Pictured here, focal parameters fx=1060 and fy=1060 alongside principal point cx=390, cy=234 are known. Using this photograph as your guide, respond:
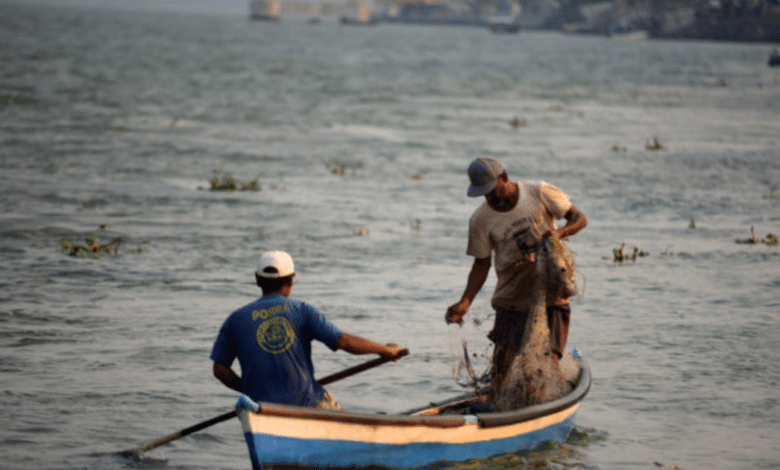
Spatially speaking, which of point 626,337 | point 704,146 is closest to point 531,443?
point 626,337

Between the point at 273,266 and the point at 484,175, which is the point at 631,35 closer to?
the point at 484,175

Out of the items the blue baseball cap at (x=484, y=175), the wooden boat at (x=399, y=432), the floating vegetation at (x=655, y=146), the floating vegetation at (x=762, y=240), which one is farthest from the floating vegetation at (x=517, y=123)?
the blue baseball cap at (x=484, y=175)

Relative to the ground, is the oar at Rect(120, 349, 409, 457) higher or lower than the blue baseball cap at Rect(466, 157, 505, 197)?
lower

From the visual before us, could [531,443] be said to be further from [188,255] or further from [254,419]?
[188,255]

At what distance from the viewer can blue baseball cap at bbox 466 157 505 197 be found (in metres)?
7.17

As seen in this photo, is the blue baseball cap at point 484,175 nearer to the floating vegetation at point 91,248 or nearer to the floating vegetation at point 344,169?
the floating vegetation at point 91,248

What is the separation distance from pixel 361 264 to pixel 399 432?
7.84 m

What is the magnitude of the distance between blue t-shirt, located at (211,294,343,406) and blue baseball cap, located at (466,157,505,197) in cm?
153

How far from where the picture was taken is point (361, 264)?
14453 millimetres

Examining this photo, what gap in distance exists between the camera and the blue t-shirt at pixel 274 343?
6.30m

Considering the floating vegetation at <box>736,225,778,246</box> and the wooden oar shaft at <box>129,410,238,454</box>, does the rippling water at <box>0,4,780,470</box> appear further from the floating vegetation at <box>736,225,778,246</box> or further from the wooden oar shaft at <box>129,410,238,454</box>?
the wooden oar shaft at <box>129,410,238,454</box>

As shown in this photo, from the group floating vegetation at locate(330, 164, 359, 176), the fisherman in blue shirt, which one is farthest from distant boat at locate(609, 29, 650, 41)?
the fisherman in blue shirt

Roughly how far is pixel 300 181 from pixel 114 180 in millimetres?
3666

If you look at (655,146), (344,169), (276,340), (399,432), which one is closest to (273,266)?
(276,340)
